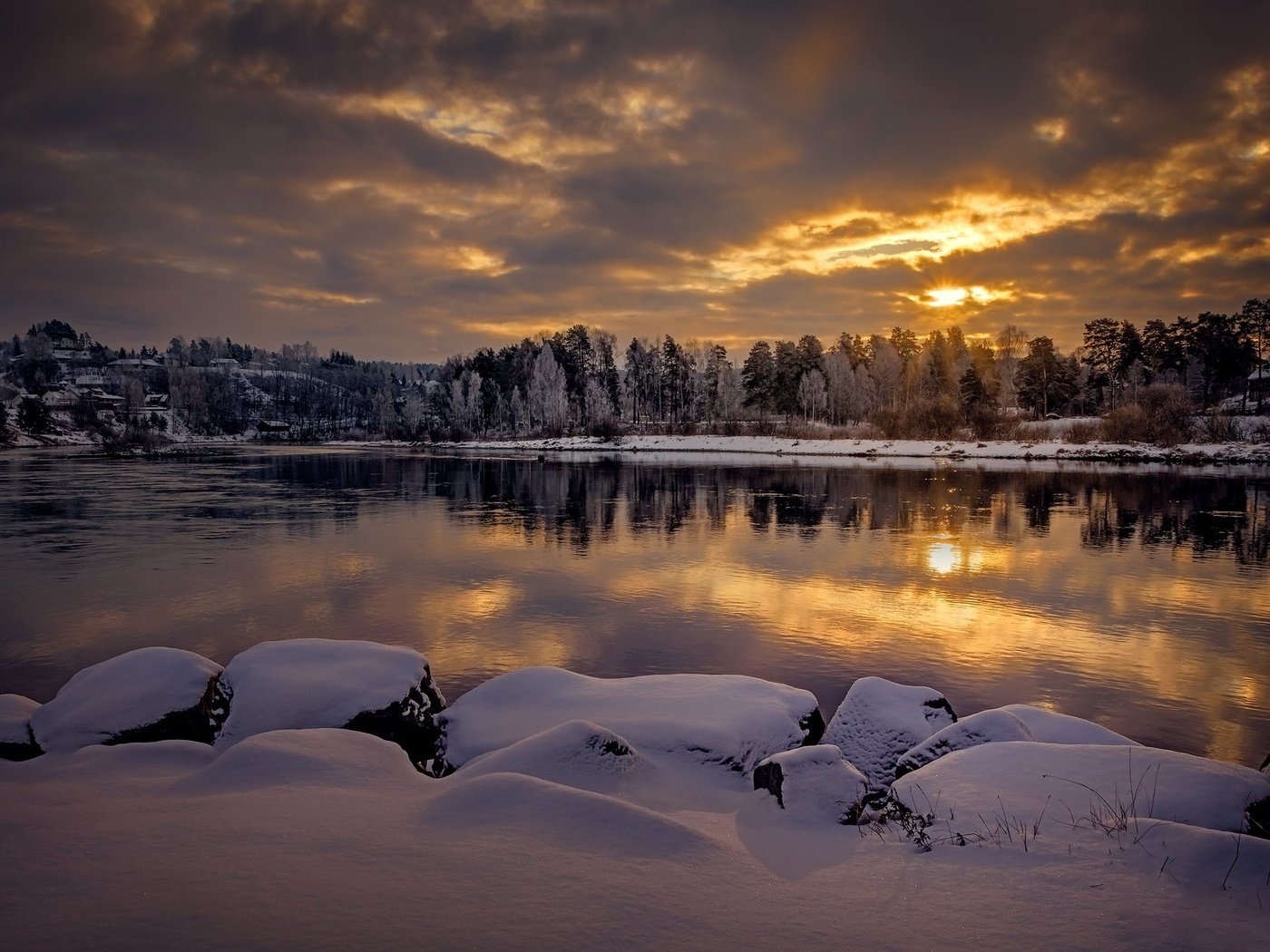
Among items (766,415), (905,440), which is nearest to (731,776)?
(905,440)

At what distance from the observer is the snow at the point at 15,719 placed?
714 centimetres

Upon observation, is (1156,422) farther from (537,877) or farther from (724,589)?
(537,877)

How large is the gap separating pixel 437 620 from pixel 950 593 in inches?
458

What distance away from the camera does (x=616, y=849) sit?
4.66 meters

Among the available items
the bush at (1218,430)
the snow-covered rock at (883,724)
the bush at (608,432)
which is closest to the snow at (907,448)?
the bush at (608,432)

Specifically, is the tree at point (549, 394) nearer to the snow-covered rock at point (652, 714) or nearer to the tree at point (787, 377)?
the tree at point (787, 377)

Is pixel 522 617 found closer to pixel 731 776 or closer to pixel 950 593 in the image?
pixel 731 776

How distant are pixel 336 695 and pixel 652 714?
3.63 metres

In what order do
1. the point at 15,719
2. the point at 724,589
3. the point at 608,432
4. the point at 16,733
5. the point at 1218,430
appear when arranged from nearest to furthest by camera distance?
the point at 16,733 → the point at 15,719 → the point at 724,589 → the point at 1218,430 → the point at 608,432

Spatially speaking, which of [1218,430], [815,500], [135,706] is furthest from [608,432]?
[135,706]

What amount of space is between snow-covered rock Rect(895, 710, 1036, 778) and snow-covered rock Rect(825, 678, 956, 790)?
0.76 ft

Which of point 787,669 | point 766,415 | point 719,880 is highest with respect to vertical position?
point 766,415

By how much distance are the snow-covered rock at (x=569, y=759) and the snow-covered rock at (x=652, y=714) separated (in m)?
0.86

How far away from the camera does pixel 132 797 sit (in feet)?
17.9
